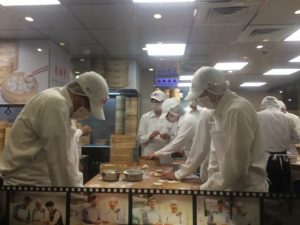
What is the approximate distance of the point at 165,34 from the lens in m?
3.90

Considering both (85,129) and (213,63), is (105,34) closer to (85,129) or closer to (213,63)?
(85,129)

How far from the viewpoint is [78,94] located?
5.27ft

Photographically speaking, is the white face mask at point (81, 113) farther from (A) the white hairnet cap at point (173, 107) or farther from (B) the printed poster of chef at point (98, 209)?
(A) the white hairnet cap at point (173, 107)

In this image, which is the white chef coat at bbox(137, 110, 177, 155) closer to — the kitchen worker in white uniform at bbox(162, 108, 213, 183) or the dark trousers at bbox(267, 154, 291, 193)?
the dark trousers at bbox(267, 154, 291, 193)

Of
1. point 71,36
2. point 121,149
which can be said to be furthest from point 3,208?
point 71,36

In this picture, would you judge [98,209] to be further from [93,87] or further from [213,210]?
[93,87]

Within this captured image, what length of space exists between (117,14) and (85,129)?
1280 millimetres

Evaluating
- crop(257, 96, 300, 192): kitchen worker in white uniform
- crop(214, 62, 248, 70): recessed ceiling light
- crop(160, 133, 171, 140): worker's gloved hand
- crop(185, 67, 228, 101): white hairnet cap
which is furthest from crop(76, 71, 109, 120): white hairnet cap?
crop(214, 62, 248, 70): recessed ceiling light

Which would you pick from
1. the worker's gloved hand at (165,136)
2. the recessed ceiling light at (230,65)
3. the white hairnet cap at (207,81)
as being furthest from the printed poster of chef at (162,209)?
the recessed ceiling light at (230,65)

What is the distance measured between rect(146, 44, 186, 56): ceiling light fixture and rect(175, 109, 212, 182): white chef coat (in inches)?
98.1

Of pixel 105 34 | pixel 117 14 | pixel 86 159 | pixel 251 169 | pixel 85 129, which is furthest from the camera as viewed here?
pixel 86 159

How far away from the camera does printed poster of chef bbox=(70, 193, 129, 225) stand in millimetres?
829

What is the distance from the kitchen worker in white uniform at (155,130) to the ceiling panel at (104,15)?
1193 mm

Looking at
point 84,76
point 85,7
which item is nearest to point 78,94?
point 84,76
